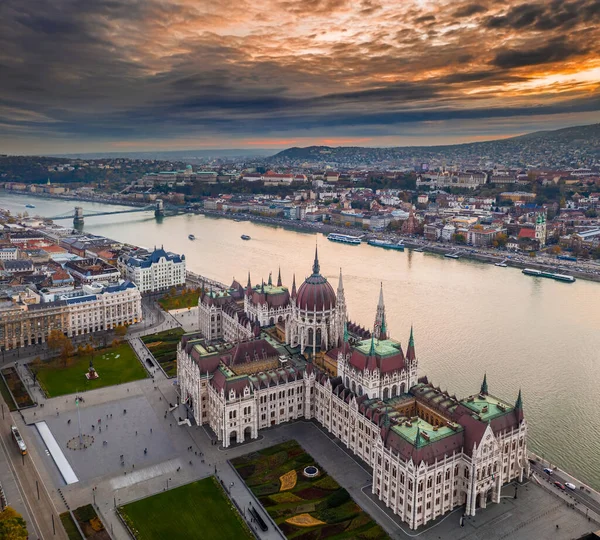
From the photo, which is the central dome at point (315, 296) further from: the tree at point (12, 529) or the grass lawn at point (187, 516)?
the tree at point (12, 529)

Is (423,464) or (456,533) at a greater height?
(423,464)

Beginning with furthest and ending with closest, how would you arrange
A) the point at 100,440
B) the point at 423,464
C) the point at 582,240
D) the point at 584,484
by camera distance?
the point at 582,240
the point at 100,440
the point at 584,484
the point at 423,464

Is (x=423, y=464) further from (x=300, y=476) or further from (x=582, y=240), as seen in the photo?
(x=582, y=240)

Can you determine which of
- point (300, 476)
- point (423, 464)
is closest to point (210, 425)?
point (300, 476)

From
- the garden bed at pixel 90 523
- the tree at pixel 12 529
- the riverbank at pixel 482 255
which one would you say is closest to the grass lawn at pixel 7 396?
the garden bed at pixel 90 523

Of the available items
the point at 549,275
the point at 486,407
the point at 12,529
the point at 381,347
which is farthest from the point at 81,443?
the point at 549,275

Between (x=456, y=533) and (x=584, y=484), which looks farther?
(x=584, y=484)
